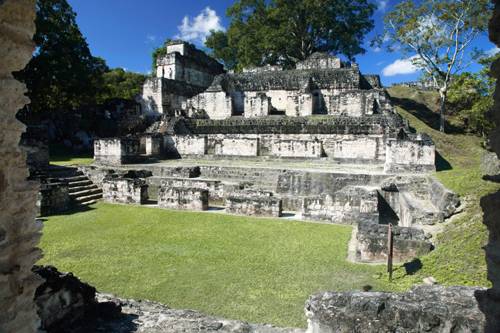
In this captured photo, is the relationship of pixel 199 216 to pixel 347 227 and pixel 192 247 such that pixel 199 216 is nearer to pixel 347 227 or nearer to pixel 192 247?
pixel 192 247

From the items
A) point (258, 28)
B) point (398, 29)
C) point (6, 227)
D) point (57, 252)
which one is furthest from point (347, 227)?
point (258, 28)

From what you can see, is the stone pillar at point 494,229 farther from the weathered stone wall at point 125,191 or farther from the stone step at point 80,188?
the stone step at point 80,188

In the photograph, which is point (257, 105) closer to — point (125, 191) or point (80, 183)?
point (125, 191)

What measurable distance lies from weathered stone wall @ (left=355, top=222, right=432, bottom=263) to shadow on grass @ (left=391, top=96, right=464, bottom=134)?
58.2ft

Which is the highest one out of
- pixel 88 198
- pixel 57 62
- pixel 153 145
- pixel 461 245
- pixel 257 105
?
pixel 57 62

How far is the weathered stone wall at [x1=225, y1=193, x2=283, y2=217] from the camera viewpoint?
405 inches

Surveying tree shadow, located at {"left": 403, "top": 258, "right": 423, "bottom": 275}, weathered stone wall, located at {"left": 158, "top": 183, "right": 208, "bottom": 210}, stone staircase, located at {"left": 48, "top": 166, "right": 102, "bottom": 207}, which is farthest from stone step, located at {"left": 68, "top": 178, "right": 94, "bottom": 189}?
tree shadow, located at {"left": 403, "top": 258, "right": 423, "bottom": 275}

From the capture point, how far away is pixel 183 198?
1141 centimetres

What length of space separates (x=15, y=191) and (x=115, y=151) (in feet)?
52.4

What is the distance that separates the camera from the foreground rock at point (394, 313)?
10.6ft

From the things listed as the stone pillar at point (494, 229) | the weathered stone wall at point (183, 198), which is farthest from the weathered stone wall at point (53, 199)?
the stone pillar at point (494, 229)

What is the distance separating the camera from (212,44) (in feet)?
151

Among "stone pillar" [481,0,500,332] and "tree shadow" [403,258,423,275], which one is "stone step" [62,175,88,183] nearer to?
"tree shadow" [403,258,423,275]

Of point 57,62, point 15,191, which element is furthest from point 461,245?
point 57,62
